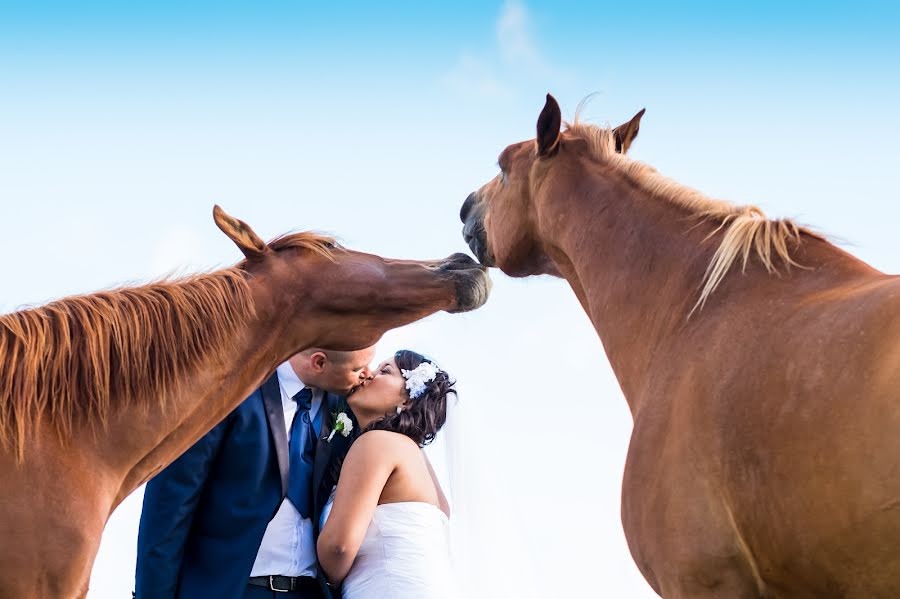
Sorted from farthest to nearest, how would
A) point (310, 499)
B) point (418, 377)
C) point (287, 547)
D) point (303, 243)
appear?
point (418, 377) < point (310, 499) < point (287, 547) < point (303, 243)

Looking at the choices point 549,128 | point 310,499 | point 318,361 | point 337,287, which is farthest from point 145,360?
point 549,128

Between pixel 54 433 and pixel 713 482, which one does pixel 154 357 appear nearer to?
pixel 54 433

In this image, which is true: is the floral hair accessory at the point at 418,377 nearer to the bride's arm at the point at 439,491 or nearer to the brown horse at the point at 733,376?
the bride's arm at the point at 439,491

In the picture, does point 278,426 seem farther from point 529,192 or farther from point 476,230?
point 529,192

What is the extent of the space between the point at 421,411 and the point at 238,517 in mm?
1326

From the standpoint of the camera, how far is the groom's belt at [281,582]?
5457mm

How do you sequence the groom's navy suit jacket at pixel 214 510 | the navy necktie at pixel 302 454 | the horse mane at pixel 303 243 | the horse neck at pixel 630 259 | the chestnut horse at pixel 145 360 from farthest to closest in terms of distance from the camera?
the navy necktie at pixel 302 454 < the groom's navy suit jacket at pixel 214 510 < the horse mane at pixel 303 243 < the horse neck at pixel 630 259 < the chestnut horse at pixel 145 360

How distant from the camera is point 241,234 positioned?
492 centimetres

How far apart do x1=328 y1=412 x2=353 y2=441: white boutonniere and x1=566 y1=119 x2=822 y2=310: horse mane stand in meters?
2.38

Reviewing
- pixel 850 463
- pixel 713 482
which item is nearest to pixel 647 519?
pixel 713 482

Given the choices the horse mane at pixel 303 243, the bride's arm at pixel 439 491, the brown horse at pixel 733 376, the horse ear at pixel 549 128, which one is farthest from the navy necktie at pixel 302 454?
the horse ear at pixel 549 128

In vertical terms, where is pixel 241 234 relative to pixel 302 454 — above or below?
above

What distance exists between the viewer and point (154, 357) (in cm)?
442

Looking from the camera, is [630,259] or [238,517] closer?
[630,259]
